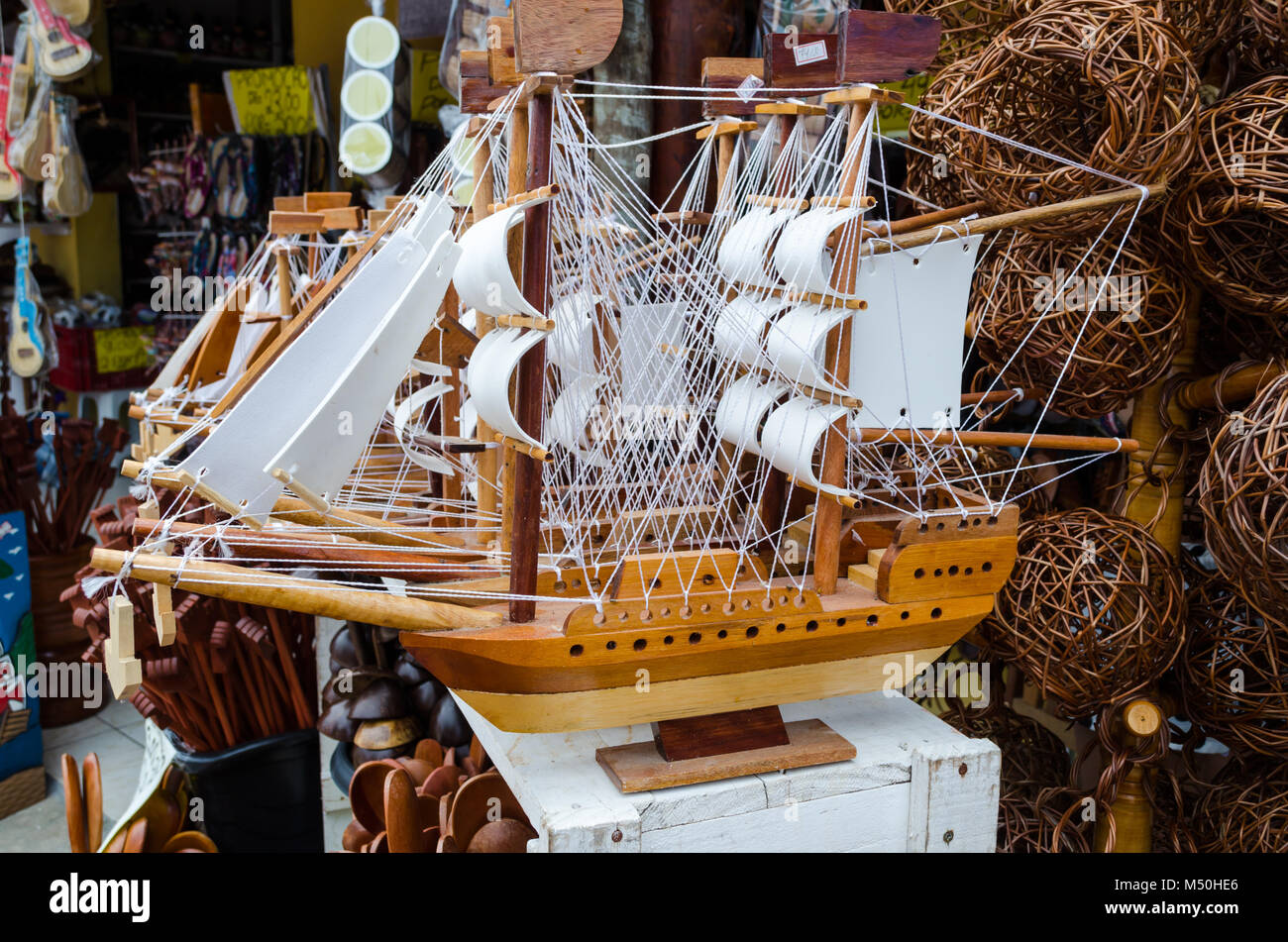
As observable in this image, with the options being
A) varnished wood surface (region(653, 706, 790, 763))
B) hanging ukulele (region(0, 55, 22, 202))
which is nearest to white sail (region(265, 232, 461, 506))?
varnished wood surface (region(653, 706, 790, 763))

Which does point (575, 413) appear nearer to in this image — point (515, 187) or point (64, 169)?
point (515, 187)

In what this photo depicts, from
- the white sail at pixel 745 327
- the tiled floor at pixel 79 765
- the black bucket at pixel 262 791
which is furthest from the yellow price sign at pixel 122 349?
the white sail at pixel 745 327

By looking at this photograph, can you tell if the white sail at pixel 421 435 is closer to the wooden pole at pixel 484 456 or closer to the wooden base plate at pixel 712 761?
the wooden pole at pixel 484 456

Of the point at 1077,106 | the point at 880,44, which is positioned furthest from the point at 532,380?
the point at 1077,106

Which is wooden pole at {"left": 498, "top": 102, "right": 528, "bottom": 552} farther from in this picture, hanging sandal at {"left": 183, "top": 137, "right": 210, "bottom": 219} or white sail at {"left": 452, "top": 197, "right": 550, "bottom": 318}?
hanging sandal at {"left": 183, "top": 137, "right": 210, "bottom": 219}

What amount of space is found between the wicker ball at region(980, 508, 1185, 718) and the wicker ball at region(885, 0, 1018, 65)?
0.94 meters

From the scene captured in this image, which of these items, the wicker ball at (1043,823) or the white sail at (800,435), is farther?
the wicker ball at (1043,823)

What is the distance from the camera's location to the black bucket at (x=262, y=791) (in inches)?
91.7

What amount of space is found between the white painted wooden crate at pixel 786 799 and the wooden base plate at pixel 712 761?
13 millimetres

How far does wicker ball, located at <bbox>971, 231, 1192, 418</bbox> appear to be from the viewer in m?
1.73

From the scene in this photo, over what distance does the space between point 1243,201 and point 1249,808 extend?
38.9 inches
